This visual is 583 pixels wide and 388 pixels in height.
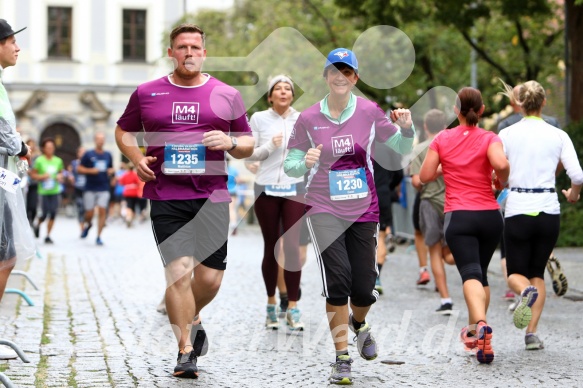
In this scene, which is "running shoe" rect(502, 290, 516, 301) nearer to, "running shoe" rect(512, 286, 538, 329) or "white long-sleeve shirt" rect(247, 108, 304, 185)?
"white long-sleeve shirt" rect(247, 108, 304, 185)

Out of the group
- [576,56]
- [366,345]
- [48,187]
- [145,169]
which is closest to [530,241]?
[366,345]

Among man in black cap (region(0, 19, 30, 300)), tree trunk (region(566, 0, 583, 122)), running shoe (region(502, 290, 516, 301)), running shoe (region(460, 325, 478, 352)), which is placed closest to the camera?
man in black cap (region(0, 19, 30, 300))

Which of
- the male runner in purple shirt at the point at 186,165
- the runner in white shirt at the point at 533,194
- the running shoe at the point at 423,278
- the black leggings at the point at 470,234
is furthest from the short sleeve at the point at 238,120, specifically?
the running shoe at the point at 423,278

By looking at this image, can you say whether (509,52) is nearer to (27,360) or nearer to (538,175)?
(538,175)

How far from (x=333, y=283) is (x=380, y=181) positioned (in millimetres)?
5229

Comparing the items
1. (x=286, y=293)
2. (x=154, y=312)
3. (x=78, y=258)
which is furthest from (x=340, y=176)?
(x=78, y=258)

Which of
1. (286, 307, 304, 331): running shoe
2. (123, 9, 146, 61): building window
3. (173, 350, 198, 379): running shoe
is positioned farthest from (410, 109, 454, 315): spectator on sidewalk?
(123, 9, 146, 61): building window

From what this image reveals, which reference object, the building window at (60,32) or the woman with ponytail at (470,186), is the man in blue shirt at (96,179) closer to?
the woman with ponytail at (470,186)

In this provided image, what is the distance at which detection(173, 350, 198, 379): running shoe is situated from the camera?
20.9ft

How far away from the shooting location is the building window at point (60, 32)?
4400 cm

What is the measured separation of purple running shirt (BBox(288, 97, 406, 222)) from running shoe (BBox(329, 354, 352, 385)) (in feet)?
2.87

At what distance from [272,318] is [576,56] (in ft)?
37.6

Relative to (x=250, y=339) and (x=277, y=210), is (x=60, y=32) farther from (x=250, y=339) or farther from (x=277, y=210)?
(x=250, y=339)

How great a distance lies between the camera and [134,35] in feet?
150
